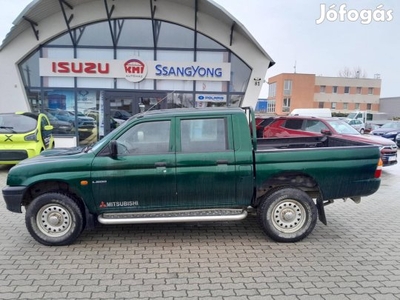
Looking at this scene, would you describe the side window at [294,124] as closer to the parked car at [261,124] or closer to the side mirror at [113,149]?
the parked car at [261,124]

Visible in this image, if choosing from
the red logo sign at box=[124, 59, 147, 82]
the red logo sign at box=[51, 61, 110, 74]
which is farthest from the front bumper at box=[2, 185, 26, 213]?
the red logo sign at box=[51, 61, 110, 74]

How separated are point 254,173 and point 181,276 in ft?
5.64

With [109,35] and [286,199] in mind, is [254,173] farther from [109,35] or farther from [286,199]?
[109,35]

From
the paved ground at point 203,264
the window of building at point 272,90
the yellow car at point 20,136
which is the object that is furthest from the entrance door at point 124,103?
the window of building at point 272,90

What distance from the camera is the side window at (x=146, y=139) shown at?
14.3 feet

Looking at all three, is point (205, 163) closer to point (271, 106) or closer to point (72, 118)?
point (72, 118)

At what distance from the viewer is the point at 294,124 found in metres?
11.0

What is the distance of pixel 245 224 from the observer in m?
5.33

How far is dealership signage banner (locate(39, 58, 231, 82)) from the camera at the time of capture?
12.9 m

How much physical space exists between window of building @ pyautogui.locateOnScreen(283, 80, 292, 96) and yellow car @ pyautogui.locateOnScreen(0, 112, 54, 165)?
188 feet

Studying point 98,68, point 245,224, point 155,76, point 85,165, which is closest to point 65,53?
point 98,68

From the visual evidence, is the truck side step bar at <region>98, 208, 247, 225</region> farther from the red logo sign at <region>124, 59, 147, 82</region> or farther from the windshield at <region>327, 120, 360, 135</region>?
→ the red logo sign at <region>124, 59, 147, 82</region>

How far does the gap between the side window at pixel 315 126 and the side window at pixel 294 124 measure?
0.24 m

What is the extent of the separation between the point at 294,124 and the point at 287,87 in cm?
5384
